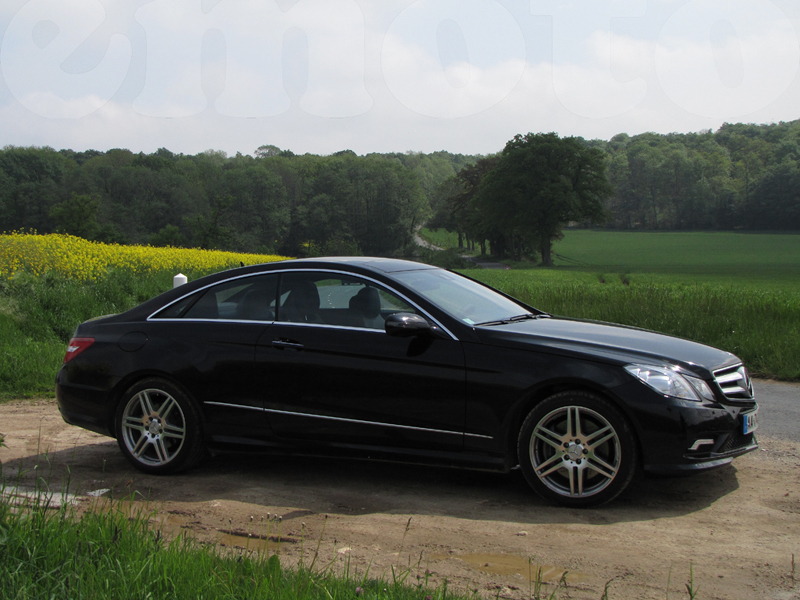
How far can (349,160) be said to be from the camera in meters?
120

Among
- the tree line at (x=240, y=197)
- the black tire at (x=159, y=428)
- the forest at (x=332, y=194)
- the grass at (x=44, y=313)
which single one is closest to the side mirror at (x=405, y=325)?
the black tire at (x=159, y=428)

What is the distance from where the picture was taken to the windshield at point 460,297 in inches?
204

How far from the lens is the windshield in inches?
204

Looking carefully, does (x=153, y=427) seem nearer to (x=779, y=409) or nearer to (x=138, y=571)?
(x=138, y=571)

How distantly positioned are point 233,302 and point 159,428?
3.48ft

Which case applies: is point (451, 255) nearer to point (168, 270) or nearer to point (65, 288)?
point (168, 270)

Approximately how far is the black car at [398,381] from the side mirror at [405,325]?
1 centimetres

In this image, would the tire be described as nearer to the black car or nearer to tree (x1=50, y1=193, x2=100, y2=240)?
the black car

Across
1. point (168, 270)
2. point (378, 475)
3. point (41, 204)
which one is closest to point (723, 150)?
point (41, 204)

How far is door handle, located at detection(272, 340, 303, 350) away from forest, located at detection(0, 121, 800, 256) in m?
73.2

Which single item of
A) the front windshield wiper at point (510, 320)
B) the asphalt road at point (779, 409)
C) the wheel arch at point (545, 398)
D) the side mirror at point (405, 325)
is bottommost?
the asphalt road at point (779, 409)

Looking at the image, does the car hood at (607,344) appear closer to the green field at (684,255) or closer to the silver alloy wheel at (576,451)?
the silver alloy wheel at (576,451)

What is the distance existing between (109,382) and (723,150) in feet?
469

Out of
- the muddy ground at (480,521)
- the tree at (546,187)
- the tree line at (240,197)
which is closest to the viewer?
the muddy ground at (480,521)
